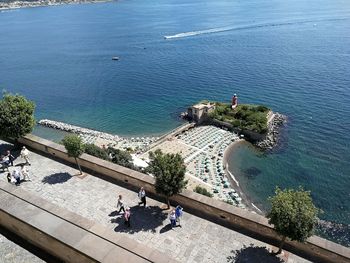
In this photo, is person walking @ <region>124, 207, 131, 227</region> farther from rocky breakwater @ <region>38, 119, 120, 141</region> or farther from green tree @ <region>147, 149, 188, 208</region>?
rocky breakwater @ <region>38, 119, 120, 141</region>

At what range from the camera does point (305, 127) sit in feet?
179

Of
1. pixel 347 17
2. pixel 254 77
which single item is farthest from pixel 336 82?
pixel 347 17

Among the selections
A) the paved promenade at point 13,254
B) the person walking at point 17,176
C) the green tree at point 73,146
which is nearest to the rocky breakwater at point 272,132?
the green tree at point 73,146

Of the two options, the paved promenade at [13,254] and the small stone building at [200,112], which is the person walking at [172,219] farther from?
the small stone building at [200,112]

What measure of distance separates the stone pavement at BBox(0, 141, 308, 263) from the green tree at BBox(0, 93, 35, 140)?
2.69 metres

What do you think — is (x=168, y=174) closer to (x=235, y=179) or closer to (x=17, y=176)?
(x=17, y=176)

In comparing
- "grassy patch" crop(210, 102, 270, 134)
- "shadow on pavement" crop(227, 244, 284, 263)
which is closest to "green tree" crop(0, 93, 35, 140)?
"shadow on pavement" crop(227, 244, 284, 263)

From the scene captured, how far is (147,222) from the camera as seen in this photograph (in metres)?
15.7

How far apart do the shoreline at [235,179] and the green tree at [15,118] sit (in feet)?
81.2

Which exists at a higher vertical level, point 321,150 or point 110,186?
point 110,186

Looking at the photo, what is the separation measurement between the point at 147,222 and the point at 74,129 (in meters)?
43.1

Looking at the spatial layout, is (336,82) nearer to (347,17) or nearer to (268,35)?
(268,35)

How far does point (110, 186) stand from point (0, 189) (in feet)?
29.4

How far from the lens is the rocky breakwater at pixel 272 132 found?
50022mm
